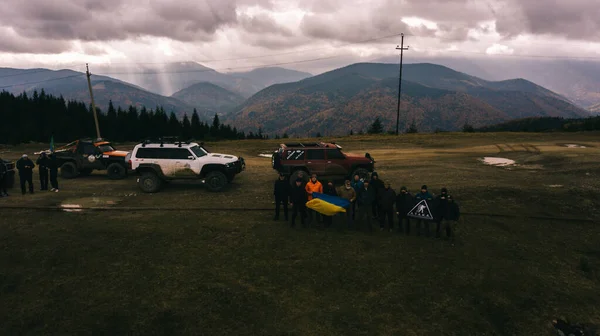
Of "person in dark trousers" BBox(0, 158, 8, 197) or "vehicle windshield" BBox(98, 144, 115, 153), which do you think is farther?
"vehicle windshield" BBox(98, 144, 115, 153)

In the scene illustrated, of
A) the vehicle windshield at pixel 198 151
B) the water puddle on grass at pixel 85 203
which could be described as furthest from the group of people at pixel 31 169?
the vehicle windshield at pixel 198 151

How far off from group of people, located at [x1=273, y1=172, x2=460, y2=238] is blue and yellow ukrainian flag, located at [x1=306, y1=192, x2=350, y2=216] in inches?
7.2

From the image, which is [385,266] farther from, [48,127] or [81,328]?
[48,127]

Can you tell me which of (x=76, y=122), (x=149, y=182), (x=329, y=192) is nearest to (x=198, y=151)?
(x=149, y=182)

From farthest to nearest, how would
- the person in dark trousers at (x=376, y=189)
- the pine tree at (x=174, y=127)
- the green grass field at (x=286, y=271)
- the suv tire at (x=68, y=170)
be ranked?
the pine tree at (x=174, y=127) < the suv tire at (x=68, y=170) < the person in dark trousers at (x=376, y=189) < the green grass field at (x=286, y=271)

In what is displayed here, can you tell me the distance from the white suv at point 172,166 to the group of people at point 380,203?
5271 mm

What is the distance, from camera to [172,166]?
15.3m

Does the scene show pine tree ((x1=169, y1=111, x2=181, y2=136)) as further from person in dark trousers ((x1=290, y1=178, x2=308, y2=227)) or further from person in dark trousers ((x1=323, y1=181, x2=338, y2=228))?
person in dark trousers ((x1=323, y1=181, x2=338, y2=228))

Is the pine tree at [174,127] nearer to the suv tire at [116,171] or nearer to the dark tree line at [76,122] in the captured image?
the dark tree line at [76,122]

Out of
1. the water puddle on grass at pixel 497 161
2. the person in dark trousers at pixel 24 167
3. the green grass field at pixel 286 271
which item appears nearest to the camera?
the green grass field at pixel 286 271

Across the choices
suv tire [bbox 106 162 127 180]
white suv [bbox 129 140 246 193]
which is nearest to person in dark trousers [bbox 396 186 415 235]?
white suv [bbox 129 140 246 193]

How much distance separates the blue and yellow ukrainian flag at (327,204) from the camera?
10399 millimetres

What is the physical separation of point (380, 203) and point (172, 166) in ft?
32.0

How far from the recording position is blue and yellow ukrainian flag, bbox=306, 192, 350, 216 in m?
10.4
